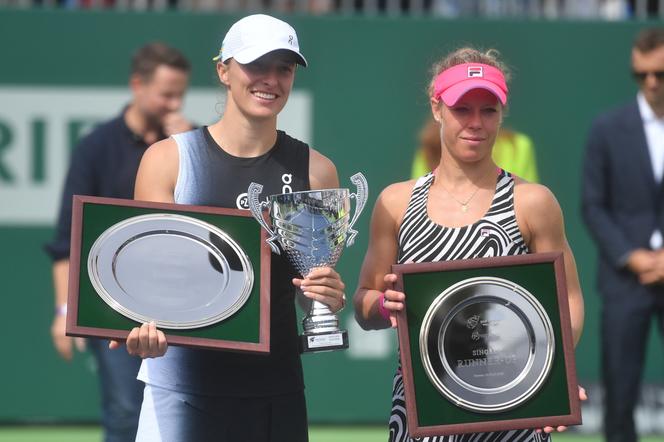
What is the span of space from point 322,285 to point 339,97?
4.14m

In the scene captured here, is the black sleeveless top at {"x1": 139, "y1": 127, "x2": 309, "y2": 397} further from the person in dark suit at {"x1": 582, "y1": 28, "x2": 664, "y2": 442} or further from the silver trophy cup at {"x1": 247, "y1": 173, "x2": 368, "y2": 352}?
the person in dark suit at {"x1": 582, "y1": 28, "x2": 664, "y2": 442}

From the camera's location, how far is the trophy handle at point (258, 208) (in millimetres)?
3590

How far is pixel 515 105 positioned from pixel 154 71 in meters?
2.57

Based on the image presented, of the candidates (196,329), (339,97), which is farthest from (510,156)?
(196,329)

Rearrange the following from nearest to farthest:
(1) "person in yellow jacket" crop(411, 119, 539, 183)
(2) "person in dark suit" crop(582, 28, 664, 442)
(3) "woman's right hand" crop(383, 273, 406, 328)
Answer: (3) "woman's right hand" crop(383, 273, 406, 328), (1) "person in yellow jacket" crop(411, 119, 539, 183), (2) "person in dark suit" crop(582, 28, 664, 442)

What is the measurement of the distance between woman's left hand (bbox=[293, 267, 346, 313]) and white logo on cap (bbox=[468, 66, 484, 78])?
2.13ft

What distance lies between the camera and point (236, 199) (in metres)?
3.73

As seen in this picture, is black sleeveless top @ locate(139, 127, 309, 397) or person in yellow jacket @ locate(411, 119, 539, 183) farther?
person in yellow jacket @ locate(411, 119, 539, 183)

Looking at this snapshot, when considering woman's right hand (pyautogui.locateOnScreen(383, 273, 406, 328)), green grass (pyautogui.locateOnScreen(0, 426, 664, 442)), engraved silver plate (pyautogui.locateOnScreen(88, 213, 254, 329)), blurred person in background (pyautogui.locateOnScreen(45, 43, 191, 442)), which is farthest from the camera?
green grass (pyautogui.locateOnScreen(0, 426, 664, 442))

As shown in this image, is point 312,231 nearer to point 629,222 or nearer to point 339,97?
Result: point 629,222

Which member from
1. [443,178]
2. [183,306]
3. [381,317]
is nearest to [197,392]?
[183,306]

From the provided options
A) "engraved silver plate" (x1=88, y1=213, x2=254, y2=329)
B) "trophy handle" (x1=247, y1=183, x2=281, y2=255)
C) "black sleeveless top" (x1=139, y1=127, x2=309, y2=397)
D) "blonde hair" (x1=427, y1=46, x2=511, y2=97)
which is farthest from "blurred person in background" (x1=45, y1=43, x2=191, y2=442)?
"blonde hair" (x1=427, y1=46, x2=511, y2=97)

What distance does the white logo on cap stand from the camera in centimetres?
368

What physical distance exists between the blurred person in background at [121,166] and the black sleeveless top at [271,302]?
1547 mm
